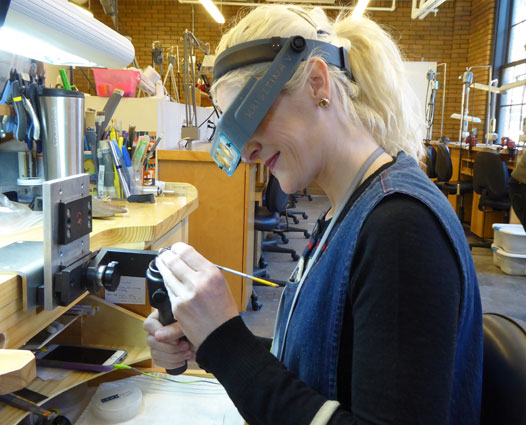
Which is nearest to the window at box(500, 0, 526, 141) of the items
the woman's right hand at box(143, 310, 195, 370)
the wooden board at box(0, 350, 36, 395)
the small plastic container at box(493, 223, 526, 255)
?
the small plastic container at box(493, 223, 526, 255)

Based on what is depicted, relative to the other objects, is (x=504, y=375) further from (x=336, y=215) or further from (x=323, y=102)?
(x=323, y=102)

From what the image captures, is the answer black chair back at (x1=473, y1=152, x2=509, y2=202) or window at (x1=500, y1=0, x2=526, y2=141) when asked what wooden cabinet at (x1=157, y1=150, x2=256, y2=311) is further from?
window at (x1=500, y1=0, x2=526, y2=141)

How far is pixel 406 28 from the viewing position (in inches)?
359

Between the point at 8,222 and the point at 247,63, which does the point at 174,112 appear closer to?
the point at 8,222

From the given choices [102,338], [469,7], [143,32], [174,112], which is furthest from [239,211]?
[469,7]

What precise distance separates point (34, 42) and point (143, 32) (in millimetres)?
9062

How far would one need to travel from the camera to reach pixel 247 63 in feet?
2.60

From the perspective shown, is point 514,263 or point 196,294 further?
point 514,263

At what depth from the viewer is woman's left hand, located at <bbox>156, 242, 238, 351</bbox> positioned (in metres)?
0.71

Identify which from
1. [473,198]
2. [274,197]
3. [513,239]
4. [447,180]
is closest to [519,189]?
[513,239]

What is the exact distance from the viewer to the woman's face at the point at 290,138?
2.62 feet

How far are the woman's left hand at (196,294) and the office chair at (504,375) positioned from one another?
421 millimetres

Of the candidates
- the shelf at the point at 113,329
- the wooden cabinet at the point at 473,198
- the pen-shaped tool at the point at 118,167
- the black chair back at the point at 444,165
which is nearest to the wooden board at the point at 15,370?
the shelf at the point at 113,329

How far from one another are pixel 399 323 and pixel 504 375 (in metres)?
0.30
